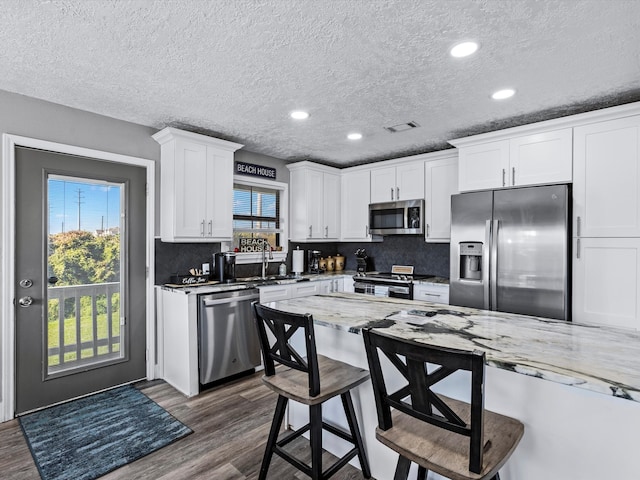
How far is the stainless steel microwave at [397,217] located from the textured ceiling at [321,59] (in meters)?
1.19

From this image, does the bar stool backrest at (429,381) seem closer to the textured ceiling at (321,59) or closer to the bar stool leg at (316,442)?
the bar stool leg at (316,442)

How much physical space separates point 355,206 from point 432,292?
1.69 meters

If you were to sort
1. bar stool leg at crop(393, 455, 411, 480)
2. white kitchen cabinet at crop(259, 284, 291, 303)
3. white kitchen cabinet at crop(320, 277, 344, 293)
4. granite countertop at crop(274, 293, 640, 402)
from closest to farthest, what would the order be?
1. granite countertop at crop(274, 293, 640, 402)
2. bar stool leg at crop(393, 455, 411, 480)
3. white kitchen cabinet at crop(259, 284, 291, 303)
4. white kitchen cabinet at crop(320, 277, 344, 293)

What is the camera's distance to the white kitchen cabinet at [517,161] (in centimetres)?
292

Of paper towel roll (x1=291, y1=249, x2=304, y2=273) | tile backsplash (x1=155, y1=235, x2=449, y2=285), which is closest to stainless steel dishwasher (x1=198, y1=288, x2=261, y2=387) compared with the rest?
tile backsplash (x1=155, y1=235, x2=449, y2=285)

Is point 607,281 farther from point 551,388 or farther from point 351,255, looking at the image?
point 351,255

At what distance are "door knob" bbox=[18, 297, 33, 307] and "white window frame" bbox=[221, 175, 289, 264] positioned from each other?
1.87m

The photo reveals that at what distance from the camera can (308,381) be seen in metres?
1.75

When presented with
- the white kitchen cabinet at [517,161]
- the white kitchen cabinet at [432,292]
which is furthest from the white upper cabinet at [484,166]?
the white kitchen cabinet at [432,292]

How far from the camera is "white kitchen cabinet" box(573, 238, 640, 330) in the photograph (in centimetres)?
258

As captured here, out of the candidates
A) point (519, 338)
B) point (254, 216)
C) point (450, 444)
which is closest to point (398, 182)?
point (254, 216)

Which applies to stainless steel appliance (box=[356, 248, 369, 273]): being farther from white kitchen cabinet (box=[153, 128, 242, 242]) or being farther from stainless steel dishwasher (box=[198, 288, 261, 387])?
white kitchen cabinet (box=[153, 128, 242, 242])

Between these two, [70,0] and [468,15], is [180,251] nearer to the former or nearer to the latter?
[70,0]

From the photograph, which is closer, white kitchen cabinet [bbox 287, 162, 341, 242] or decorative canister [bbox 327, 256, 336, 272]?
white kitchen cabinet [bbox 287, 162, 341, 242]
